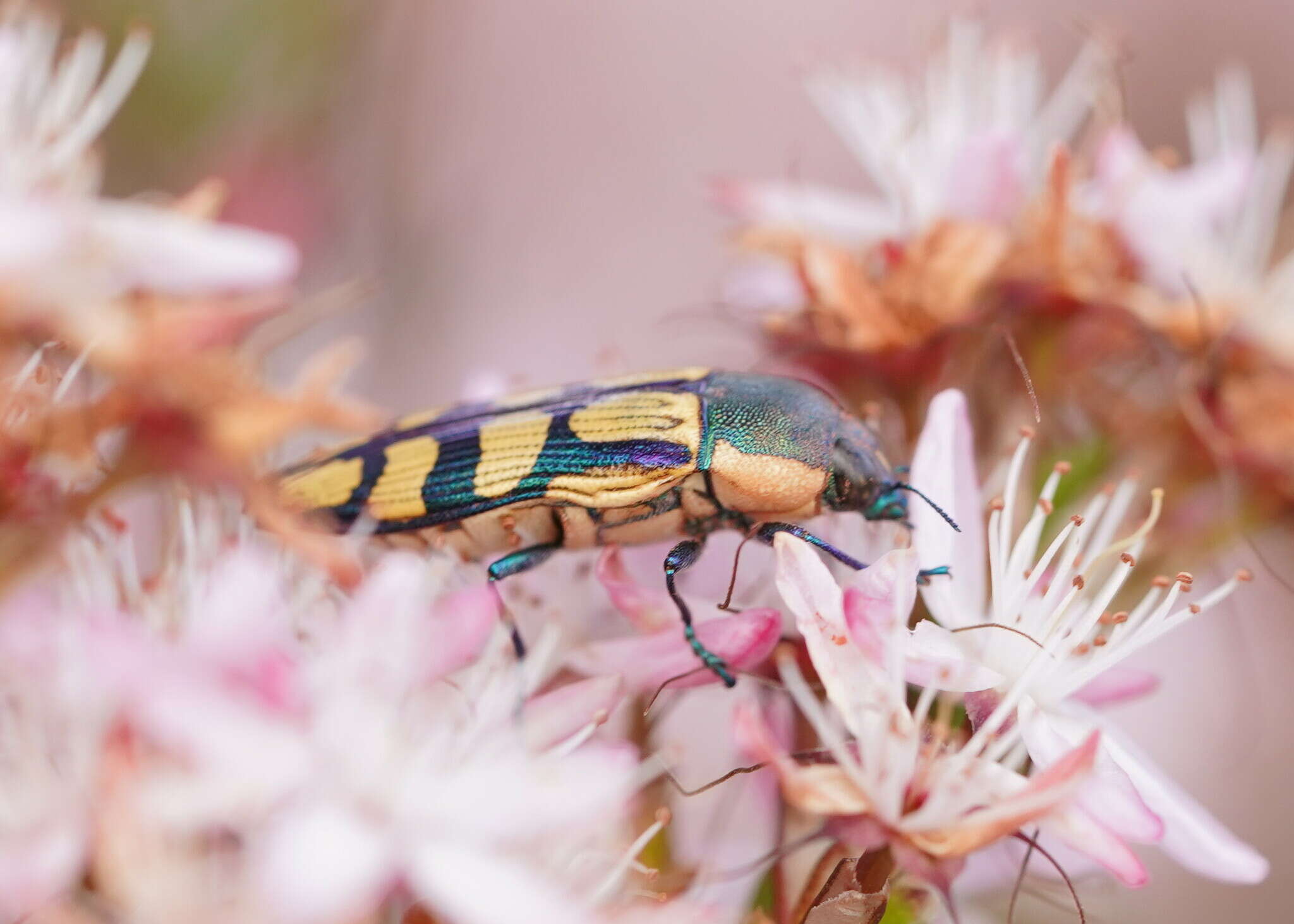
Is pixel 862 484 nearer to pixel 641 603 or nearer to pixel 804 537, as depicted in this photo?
pixel 804 537

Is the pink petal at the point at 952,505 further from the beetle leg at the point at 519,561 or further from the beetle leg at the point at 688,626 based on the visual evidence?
the beetle leg at the point at 519,561

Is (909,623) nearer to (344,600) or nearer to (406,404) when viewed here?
(344,600)

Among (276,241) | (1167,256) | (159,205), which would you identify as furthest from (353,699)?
(1167,256)

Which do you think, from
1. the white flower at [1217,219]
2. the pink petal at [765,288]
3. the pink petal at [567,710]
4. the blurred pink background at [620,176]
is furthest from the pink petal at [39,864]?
the white flower at [1217,219]

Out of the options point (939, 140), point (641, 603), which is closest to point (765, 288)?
point (939, 140)

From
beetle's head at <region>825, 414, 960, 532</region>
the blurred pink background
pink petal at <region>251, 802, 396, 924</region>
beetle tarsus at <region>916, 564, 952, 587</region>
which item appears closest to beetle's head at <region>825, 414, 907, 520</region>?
beetle's head at <region>825, 414, 960, 532</region>

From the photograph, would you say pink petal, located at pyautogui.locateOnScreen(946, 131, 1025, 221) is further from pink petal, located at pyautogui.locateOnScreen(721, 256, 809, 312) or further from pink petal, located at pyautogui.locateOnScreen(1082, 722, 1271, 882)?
pink petal, located at pyautogui.locateOnScreen(1082, 722, 1271, 882)
